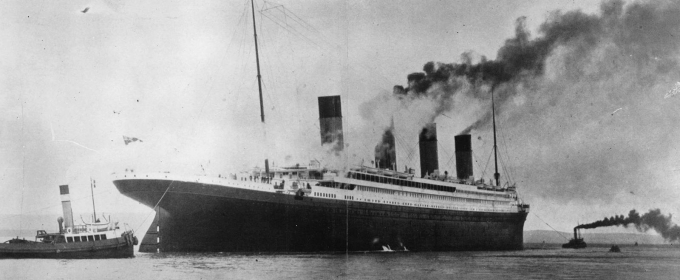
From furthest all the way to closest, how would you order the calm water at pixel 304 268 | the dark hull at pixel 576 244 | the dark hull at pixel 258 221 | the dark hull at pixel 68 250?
the dark hull at pixel 576 244, the dark hull at pixel 258 221, the dark hull at pixel 68 250, the calm water at pixel 304 268

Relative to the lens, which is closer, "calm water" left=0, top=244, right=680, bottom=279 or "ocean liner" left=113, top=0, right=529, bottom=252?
"calm water" left=0, top=244, right=680, bottom=279

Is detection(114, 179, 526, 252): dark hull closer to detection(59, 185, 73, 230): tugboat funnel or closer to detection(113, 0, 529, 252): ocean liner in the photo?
detection(113, 0, 529, 252): ocean liner

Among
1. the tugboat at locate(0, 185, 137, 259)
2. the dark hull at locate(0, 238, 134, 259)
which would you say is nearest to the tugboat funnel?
the tugboat at locate(0, 185, 137, 259)

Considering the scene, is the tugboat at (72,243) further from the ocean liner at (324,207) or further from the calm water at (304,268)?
the ocean liner at (324,207)

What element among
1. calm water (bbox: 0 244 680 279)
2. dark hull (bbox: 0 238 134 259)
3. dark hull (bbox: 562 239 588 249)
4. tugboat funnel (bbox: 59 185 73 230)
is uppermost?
tugboat funnel (bbox: 59 185 73 230)

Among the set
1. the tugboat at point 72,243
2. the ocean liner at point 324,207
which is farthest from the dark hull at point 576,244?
the tugboat at point 72,243

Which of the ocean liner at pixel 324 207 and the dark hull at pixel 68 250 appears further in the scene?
the ocean liner at pixel 324 207
